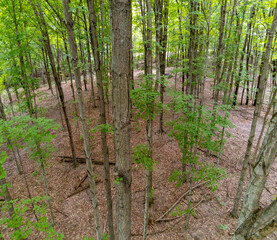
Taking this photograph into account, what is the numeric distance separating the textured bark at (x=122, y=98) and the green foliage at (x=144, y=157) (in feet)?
7.47

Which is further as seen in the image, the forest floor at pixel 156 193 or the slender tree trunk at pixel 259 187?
the forest floor at pixel 156 193

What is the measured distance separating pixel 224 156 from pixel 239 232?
8.66 meters

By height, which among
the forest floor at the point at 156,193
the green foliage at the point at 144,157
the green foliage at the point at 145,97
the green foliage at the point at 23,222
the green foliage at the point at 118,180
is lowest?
the forest floor at the point at 156,193

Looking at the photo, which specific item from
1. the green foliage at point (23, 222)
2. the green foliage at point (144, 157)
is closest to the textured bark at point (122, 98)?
the green foliage at point (144, 157)

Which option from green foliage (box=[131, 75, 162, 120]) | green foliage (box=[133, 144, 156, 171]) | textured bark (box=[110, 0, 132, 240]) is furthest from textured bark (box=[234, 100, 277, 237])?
green foliage (box=[133, 144, 156, 171])

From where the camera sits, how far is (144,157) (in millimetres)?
4367

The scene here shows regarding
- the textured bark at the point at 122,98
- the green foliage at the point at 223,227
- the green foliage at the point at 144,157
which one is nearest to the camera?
the textured bark at the point at 122,98

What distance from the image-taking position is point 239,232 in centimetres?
155

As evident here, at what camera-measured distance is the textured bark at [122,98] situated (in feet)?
4.97

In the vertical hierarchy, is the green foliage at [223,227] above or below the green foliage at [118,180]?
below

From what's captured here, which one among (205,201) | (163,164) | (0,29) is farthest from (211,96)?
(0,29)

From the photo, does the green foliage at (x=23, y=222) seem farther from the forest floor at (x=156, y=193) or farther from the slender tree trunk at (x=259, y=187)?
the slender tree trunk at (x=259, y=187)

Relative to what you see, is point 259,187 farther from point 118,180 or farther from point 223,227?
point 223,227

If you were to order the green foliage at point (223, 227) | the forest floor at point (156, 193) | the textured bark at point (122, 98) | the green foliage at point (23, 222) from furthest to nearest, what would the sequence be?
1. the forest floor at point (156, 193)
2. the green foliage at point (223, 227)
3. the green foliage at point (23, 222)
4. the textured bark at point (122, 98)
